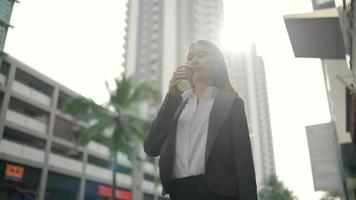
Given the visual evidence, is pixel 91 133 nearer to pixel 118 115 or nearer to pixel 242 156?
pixel 118 115

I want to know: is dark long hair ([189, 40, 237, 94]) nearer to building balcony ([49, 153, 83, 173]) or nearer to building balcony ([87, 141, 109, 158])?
building balcony ([49, 153, 83, 173])

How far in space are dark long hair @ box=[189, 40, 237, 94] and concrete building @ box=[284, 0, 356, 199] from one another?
3.85 metres

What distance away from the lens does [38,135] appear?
30.4 m

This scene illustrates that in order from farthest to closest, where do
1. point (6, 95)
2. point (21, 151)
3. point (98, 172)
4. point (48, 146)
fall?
point (98, 172) < point (48, 146) < point (21, 151) < point (6, 95)

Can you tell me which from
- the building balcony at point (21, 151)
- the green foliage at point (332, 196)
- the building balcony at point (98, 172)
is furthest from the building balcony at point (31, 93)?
the green foliage at point (332, 196)

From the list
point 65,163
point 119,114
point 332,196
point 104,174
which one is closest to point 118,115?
point 119,114

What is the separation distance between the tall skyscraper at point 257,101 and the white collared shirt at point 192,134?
403ft

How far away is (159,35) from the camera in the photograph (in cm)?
8394

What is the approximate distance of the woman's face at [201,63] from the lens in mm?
2275

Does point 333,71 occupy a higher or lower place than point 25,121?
lower

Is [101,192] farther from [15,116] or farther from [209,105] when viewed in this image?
[209,105]

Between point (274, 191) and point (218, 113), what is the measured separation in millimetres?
73747

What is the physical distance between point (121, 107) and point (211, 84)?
77.5 feet

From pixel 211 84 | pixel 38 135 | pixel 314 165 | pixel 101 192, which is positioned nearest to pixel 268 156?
pixel 101 192
